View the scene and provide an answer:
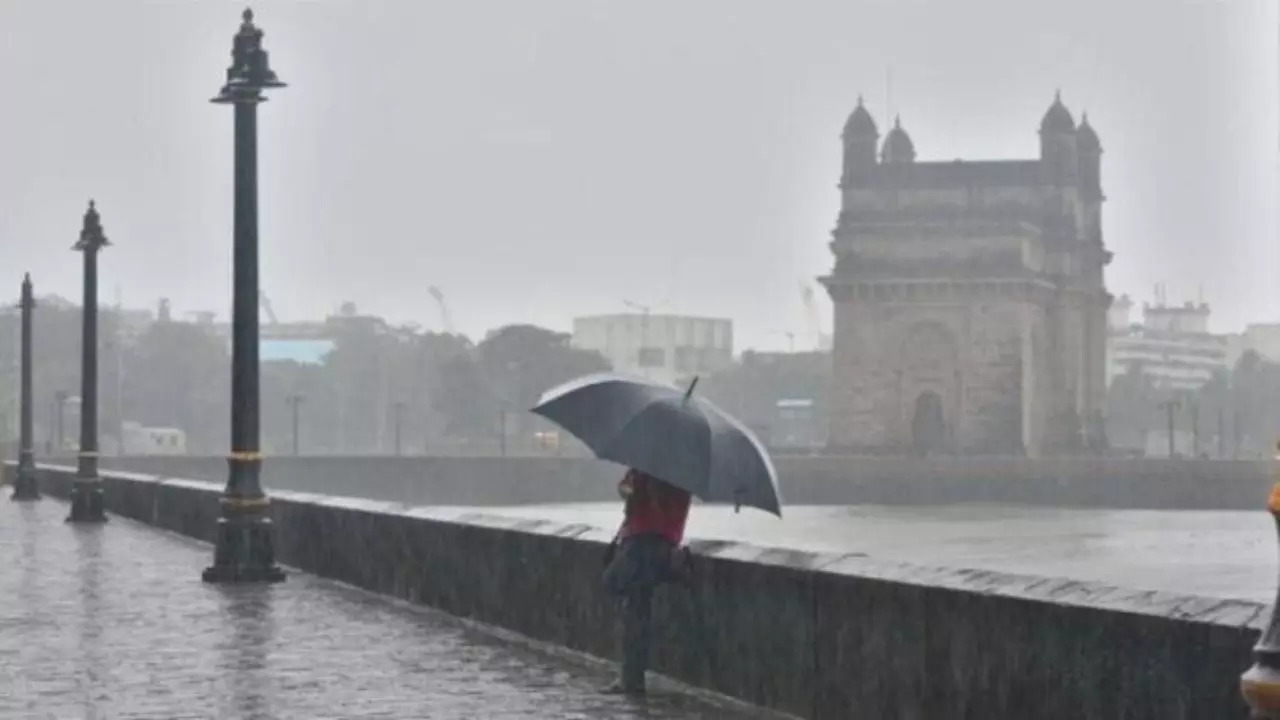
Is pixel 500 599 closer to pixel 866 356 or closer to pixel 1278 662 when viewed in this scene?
pixel 1278 662

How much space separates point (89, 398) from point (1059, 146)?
97.2 metres

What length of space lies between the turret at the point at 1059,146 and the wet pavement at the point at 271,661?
109888mm

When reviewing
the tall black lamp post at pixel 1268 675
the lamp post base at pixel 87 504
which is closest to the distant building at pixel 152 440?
the lamp post base at pixel 87 504

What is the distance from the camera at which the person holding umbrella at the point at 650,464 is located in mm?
11930

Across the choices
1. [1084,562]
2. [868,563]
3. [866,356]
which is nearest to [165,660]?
[868,563]

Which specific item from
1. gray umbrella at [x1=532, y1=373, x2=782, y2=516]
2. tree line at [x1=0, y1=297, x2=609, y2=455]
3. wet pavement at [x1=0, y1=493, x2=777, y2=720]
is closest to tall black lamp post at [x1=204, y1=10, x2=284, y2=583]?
wet pavement at [x1=0, y1=493, x2=777, y2=720]

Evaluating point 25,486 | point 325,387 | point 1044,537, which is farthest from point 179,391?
point 25,486

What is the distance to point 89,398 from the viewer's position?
124 ft

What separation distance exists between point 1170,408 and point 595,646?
12275 centimetres

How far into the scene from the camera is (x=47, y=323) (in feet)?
574

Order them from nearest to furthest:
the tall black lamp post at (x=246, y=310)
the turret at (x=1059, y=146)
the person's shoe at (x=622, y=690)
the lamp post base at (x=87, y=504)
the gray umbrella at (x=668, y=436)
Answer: the gray umbrella at (x=668, y=436) → the person's shoe at (x=622, y=690) → the tall black lamp post at (x=246, y=310) → the lamp post base at (x=87, y=504) → the turret at (x=1059, y=146)

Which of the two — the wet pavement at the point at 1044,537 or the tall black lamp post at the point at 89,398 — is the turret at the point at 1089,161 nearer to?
the wet pavement at the point at 1044,537

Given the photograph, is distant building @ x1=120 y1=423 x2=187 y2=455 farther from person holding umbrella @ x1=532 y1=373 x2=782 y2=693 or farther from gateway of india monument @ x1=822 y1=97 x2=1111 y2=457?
person holding umbrella @ x1=532 y1=373 x2=782 y2=693

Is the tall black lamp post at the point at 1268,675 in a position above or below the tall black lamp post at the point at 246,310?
below
